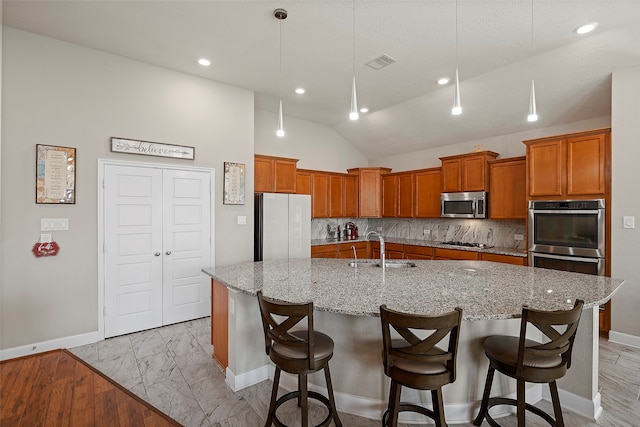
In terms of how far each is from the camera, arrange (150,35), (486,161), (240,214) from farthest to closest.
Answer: (486,161), (240,214), (150,35)

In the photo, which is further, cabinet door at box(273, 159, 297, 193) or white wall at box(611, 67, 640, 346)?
cabinet door at box(273, 159, 297, 193)

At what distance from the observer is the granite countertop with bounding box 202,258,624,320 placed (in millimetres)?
1797

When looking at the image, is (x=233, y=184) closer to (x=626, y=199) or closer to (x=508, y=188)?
(x=508, y=188)

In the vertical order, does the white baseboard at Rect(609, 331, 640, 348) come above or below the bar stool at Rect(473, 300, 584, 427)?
below

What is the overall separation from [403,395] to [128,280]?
10.8ft

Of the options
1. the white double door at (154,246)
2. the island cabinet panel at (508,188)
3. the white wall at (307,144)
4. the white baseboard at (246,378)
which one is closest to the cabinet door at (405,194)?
the white wall at (307,144)

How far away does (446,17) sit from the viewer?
2.80 meters

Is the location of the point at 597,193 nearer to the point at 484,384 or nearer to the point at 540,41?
the point at 540,41

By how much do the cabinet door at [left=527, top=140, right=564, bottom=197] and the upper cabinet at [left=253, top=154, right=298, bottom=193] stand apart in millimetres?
3537

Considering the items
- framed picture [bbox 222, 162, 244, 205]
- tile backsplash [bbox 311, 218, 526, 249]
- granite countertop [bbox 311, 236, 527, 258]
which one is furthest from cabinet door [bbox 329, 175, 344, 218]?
framed picture [bbox 222, 162, 244, 205]

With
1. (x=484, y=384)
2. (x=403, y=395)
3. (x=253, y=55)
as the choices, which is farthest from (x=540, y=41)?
(x=403, y=395)

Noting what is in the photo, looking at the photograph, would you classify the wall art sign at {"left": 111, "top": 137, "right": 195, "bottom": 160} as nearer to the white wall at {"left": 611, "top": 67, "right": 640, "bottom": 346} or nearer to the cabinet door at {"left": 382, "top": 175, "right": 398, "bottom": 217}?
the cabinet door at {"left": 382, "top": 175, "right": 398, "bottom": 217}

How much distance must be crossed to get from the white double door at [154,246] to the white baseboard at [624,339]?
4.90 meters

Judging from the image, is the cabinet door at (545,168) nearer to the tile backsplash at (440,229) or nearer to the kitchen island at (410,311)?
the tile backsplash at (440,229)
